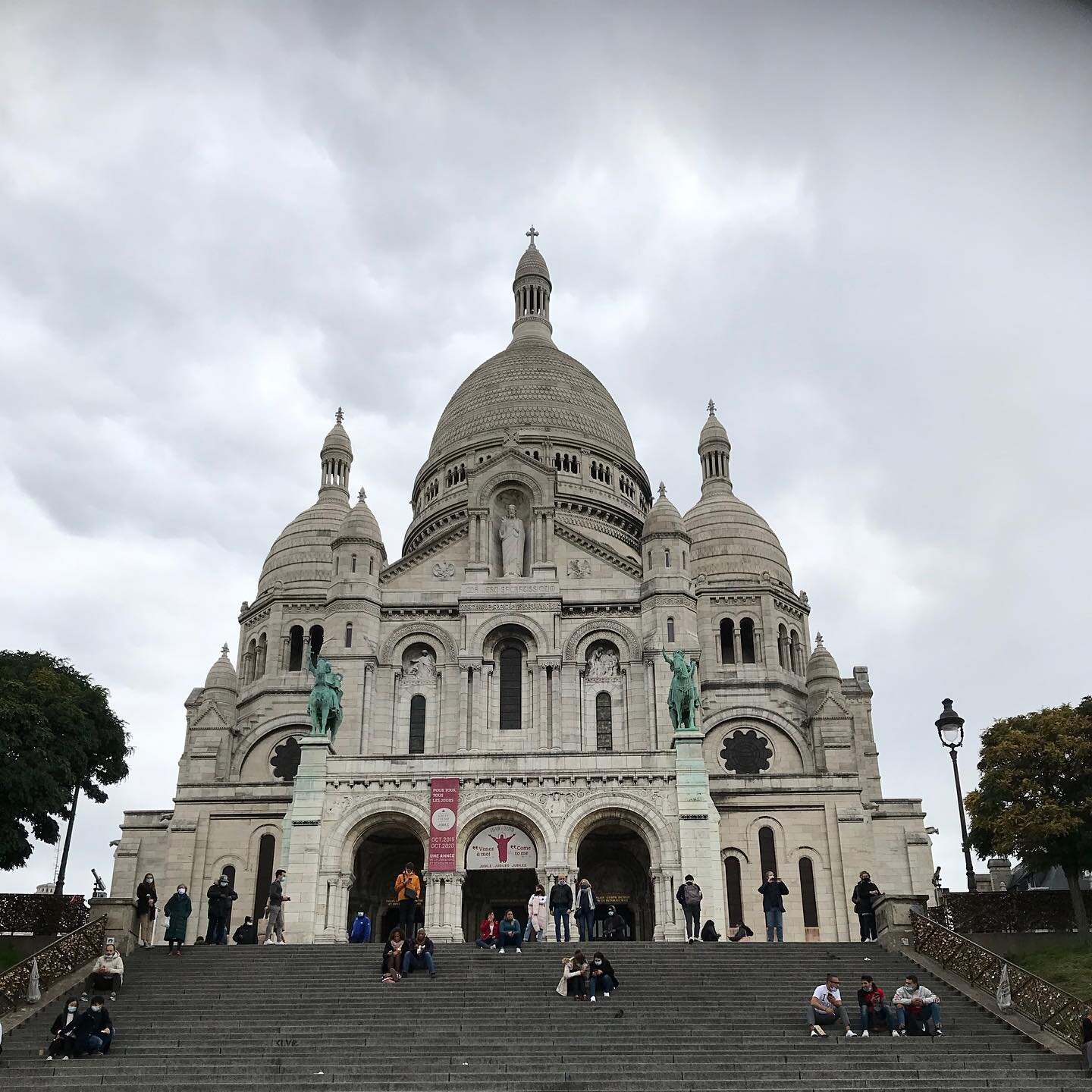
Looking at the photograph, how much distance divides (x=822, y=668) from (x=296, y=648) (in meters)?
23.5

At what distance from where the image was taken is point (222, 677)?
5775 centimetres

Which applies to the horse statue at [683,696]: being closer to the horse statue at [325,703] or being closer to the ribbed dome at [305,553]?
the horse statue at [325,703]

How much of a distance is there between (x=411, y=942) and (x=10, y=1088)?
9.82 metres

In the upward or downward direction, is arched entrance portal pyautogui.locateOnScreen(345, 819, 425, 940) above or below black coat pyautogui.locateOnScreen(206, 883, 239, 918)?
above

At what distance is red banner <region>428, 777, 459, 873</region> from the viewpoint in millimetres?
39781

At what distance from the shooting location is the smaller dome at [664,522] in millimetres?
50084

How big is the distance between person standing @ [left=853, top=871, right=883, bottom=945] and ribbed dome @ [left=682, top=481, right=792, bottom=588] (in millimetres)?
28660

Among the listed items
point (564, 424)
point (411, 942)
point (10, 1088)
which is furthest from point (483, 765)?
point (564, 424)

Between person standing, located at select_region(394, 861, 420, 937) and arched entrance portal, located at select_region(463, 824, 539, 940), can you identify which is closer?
person standing, located at select_region(394, 861, 420, 937)

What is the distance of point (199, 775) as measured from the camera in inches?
2158

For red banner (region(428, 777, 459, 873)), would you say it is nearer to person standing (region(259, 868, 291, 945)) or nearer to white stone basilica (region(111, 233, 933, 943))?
white stone basilica (region(111, 233, 933, 943))

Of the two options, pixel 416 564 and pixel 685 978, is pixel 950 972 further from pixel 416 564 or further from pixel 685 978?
pixel 416 564

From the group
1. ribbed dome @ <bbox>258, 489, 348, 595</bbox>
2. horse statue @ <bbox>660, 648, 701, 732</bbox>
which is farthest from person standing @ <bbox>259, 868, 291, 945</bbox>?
ribbed dome @ <bbox>258, 489, 348, 595</bbox>

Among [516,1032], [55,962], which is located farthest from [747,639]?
[55,962]
